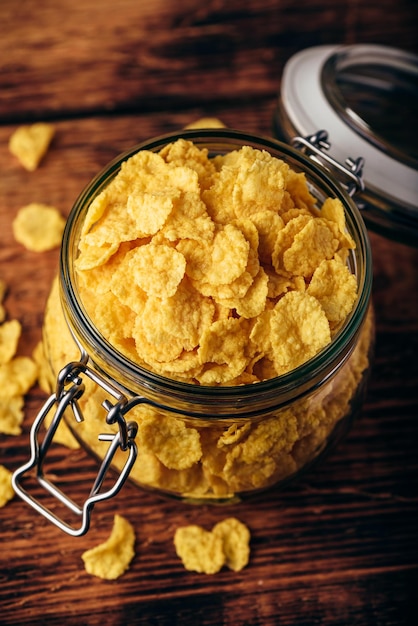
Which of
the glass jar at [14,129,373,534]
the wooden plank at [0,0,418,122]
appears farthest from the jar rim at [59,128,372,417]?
the wooden plank at [0,0,418,122]

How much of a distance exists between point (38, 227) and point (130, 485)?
1.33 feet

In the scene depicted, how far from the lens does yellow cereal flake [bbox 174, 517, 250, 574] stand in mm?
868

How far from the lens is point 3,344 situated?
3.21 ft

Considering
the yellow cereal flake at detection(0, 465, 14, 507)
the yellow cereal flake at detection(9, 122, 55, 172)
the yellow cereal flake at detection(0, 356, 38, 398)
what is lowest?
the yellow cereal flake at detection(0, 465, 14, 507)

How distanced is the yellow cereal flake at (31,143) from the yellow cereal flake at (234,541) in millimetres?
602

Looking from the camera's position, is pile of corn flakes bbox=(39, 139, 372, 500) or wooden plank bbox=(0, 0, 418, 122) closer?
pile of corn flakes bbox=(39, 139, 372, 500)

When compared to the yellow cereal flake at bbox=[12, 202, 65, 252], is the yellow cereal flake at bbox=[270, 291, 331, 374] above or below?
above

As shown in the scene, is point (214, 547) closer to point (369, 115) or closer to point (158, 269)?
point (158, 269)

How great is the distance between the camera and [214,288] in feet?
2.17

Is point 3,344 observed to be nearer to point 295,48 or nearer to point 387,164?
point 387,164

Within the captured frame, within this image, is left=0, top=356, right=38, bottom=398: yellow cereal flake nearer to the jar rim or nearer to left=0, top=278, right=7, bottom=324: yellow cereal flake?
left=0, top=278, right=7, bottom=324: yellow cereal flake

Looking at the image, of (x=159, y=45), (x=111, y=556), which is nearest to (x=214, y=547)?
(x=111, y=556)

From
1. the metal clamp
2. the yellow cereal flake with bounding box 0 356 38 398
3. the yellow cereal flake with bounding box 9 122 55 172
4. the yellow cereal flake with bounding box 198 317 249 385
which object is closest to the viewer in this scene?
the yellow cereal flake with bounding box 198 317 249 385

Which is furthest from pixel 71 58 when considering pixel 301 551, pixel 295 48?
pixel 301 551
